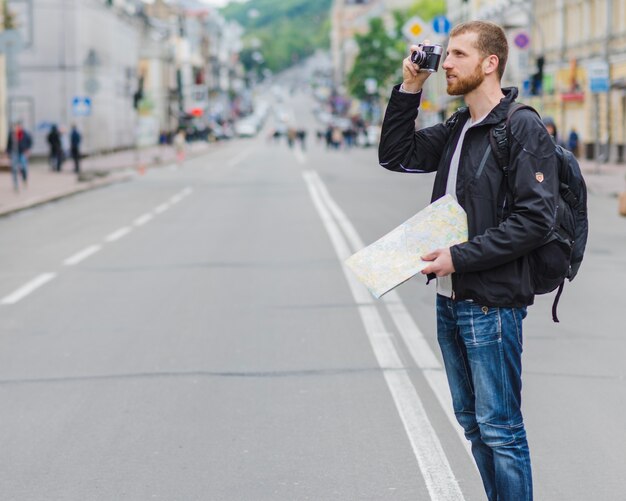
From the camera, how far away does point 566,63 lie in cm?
5706

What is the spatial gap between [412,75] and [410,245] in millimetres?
550

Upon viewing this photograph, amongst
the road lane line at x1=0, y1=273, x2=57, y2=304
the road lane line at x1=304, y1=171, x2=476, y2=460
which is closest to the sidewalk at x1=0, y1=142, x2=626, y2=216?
the road lane line at x1=0, y1=273, x2=57, y2=304

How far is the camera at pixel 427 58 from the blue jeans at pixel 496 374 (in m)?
0.76

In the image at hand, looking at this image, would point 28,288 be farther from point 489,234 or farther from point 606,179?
point 606,179

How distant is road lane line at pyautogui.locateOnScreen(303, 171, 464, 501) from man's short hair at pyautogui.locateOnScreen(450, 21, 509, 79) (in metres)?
2.00

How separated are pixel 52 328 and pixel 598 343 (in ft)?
13.8

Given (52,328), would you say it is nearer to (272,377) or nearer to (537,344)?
(272,377)

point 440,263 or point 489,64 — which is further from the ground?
point 489,64

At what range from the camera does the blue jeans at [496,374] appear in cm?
405

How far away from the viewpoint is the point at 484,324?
13.2 feet

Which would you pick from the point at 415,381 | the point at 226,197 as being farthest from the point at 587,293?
Result: the point at 226,197

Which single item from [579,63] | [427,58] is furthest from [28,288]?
[579,63]

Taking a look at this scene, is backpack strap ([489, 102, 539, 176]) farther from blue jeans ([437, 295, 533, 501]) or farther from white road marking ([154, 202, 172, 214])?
white road marking ([154, 202, 172, 214])

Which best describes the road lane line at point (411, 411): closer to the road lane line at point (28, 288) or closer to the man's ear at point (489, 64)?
the man's ear at point (489, 64)
